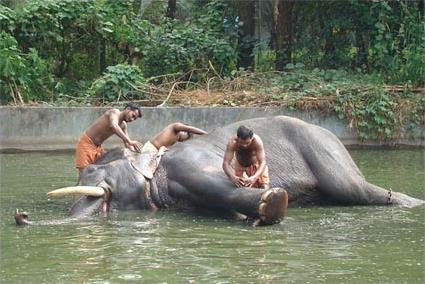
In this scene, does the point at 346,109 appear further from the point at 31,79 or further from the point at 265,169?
the point at 265,169

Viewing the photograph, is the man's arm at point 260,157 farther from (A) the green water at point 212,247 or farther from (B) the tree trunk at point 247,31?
(B) the tree trunk at point 247,31

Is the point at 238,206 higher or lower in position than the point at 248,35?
lower

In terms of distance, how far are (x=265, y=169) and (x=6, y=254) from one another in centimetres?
317

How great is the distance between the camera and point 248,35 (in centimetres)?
2217

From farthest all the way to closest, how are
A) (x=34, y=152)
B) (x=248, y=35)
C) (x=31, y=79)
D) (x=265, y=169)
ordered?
(x=248, y=35), (x=31, y=79), (x=34, y=152), (x=265, y=169)

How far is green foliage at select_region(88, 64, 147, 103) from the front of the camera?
18.8 metres

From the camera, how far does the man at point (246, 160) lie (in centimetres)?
1016

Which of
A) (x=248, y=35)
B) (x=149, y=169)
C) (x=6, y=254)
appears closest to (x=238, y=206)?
(x=149, y=169)

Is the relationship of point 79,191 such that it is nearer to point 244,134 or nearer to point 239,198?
point 239,198

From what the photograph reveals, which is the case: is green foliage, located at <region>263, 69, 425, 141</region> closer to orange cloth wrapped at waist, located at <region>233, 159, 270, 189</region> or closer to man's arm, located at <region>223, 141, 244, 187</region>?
orange cloth wrapped at waist, located at <region>233, 159, 270, 189</region>

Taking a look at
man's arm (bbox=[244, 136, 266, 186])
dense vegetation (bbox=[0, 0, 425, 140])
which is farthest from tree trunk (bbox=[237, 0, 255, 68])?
man's arm (bbox=[244, 136, 266, 186])

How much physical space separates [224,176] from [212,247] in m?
1.89

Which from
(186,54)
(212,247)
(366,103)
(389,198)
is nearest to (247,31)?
(186,54)

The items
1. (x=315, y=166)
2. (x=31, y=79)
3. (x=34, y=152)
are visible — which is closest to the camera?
(x=315, y=166)
